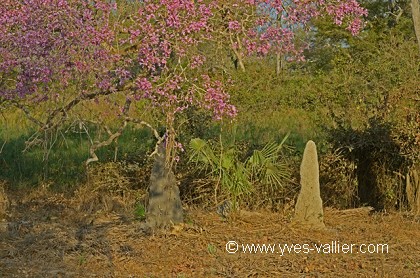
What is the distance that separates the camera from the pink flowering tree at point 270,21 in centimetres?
681

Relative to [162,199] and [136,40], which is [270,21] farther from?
Result: [162,199]

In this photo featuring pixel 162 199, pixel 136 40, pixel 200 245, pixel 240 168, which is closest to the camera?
pixel 136 40

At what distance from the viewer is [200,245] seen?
23.5 feet

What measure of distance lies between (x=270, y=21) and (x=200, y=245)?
248 cm

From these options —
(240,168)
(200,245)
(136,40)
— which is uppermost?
(136,40)

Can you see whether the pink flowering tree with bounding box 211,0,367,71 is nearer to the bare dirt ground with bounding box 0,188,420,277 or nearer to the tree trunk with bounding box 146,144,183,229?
the tree trunk with bounding box 146,144,183,229

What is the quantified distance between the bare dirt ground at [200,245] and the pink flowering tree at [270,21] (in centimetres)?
204

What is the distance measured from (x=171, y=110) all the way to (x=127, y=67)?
737 mm

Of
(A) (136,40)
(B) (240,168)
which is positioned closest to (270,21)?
(A) (136,40)

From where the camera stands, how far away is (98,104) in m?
7.61

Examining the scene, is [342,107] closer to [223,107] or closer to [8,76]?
[223,107]

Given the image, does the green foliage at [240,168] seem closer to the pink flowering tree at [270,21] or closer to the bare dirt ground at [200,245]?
the bare dirt ground at [200,245]

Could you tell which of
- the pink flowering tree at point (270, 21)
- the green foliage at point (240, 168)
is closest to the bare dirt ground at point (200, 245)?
the green foliage at point (240, 168)

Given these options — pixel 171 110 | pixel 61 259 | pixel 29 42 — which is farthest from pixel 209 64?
pixel 61 259
